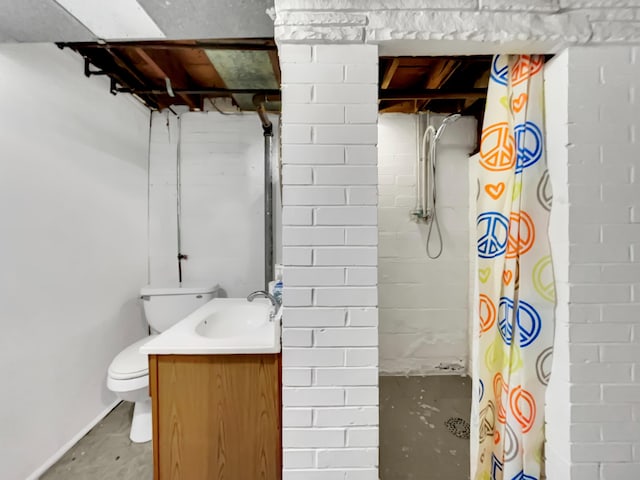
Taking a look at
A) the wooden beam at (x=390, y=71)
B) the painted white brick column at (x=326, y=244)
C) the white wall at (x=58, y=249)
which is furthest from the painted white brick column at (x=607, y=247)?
the white wall at (x=58, y=249)

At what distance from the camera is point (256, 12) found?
3.67 ft

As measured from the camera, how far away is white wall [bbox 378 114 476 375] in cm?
240

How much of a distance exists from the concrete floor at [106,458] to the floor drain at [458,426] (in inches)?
69.3

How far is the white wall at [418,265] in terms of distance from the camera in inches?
94.3

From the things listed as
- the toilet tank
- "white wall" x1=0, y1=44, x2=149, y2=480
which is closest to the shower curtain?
the toilet tank

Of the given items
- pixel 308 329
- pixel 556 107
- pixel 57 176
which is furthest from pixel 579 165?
pixel 57 176

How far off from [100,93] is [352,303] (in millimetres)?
2241

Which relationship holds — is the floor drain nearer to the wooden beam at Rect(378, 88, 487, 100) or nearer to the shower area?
the shower area

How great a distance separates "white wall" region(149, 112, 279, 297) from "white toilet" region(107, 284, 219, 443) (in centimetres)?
24

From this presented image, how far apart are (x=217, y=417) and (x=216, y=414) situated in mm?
14

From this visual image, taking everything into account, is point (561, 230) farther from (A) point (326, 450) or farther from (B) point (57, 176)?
(B) point (57, 176)

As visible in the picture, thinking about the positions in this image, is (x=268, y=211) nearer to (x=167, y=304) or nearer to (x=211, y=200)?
(x=211, y=200)

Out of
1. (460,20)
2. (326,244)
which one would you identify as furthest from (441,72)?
(326,244)

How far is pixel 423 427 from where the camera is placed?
1.81 m
